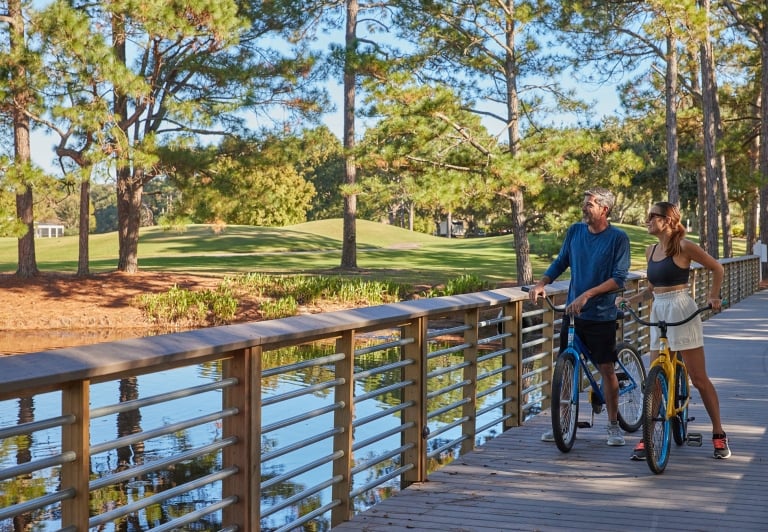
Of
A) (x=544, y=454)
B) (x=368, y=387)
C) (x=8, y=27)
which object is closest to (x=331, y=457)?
(x=544, y=454)

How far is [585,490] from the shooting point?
6438 mm

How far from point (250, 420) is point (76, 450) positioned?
1.19 meters

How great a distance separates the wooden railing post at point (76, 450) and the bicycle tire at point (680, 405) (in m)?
4.66

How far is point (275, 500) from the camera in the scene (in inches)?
363

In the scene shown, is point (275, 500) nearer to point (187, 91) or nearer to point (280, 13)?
point (187, 91)

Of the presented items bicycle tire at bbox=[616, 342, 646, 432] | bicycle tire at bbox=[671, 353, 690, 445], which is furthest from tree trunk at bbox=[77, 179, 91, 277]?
bicycle tire at bbox=[671, 353, 690, 445]

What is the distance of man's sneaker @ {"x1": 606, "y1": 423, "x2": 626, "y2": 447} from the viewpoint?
25.8 ft

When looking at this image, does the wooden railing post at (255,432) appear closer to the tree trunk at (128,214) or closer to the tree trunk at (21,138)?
the tree trunk at (21,138)

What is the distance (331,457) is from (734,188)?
38.4 meters

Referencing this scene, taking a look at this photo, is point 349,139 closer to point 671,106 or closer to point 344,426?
point 671,106

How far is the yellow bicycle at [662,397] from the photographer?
6.71 meters

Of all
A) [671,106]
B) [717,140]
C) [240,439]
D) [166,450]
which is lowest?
[166,450]

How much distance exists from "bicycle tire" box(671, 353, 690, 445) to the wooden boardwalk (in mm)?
94

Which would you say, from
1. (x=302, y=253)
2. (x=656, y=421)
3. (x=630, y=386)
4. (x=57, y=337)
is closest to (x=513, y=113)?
(x=57, y=337)
